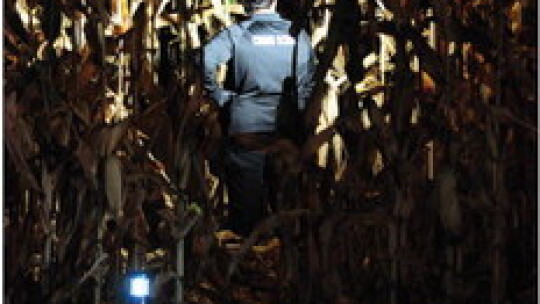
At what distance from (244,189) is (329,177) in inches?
25.8

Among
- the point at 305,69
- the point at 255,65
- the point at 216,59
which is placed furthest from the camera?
the point at 255,65

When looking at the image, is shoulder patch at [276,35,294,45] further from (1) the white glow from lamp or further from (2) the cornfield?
(1) the white glow from lamp

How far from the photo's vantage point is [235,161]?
6.78 feet

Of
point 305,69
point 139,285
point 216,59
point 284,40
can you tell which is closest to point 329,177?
point 139,285

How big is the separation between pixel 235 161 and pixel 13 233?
754 mm

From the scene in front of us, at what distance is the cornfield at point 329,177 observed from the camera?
4.31ft

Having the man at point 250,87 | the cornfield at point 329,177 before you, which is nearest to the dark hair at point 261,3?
the man at point 250,87

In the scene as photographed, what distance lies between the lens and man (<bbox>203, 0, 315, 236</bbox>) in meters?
2.00

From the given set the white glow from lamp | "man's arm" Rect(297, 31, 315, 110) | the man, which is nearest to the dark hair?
the man

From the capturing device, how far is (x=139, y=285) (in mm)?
1325

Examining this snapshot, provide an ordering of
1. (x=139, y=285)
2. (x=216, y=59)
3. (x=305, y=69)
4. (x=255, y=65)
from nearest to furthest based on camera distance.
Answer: (x=139, y=285) < (x=305, y=69) < (x=216, y=59) < (x=255, y=65)

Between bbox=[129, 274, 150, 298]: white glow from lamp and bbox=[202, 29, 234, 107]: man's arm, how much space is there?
66 cm

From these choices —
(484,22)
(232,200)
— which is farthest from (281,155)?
(232,200)

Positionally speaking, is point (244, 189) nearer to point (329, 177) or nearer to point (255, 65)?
point (255, 65)
